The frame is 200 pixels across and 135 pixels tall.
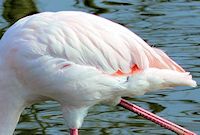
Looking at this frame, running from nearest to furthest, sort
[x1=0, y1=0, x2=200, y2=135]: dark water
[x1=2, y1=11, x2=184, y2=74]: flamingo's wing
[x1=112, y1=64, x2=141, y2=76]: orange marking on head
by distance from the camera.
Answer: [x1=2, y1=11, x2=184, y2=74]: flamingo's wing
[x1=112, y1=64, x2=141, y2=76]: orange marking on head
[x1=0, y1=0, x2=200, y2=135]: dark water

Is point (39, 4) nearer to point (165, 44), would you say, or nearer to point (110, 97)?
point (165, 44)

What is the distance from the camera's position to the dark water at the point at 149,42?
7.52 metres

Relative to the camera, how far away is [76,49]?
6.42 metres

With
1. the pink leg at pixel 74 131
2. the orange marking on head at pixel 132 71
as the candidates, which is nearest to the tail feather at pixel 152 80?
the orange marking on head at pixel 132 71

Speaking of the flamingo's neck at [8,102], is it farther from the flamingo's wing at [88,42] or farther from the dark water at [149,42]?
the dark water at [149,42]

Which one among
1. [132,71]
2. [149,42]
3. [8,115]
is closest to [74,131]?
[8,115]

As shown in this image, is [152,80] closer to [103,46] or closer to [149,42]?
[103,46]

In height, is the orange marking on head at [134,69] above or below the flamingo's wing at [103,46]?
below

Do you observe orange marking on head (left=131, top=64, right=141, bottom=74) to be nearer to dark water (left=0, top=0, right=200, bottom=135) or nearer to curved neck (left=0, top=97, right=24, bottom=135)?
curved neck (left=0, top=97, right=24, bottom=135)

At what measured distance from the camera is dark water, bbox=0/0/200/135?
7.52 meters

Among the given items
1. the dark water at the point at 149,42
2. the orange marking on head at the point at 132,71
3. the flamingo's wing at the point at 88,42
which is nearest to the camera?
the flamingo's wing at the point at 88,42

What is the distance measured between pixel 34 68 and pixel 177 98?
1.98m

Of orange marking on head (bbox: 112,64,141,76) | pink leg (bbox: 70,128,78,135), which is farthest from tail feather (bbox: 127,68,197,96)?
pink leg (bbox: 70,128,78,135)

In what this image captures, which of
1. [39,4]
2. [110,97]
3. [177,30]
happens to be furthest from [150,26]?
[110,97]
